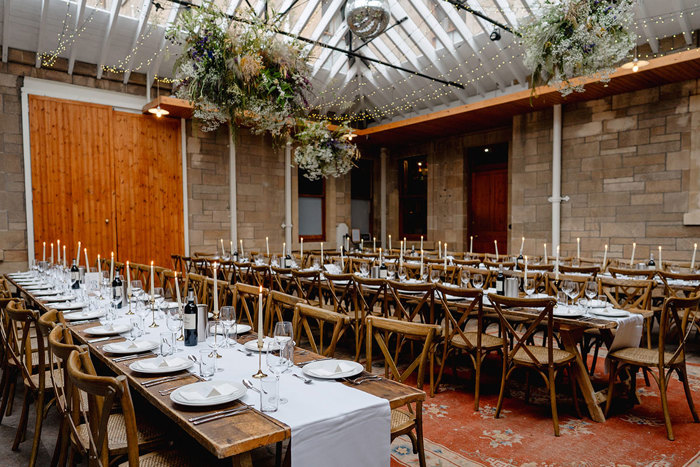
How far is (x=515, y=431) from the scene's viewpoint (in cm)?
314

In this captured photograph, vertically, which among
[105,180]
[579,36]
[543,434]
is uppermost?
[579,36]

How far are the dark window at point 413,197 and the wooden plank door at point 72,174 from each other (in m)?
7.49

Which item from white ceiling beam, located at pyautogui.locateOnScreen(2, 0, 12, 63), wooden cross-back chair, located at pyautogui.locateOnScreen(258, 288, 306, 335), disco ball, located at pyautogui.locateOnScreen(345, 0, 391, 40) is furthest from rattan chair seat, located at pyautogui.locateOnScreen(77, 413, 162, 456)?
white ceiling beam, located at pyautogui.locateOnScreen(2, 0, 12, 63)

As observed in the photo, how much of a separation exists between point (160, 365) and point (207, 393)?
496 mm

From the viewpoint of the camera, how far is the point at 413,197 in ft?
43.0

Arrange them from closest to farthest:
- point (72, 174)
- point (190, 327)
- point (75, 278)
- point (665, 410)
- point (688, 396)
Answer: point (190, 327) → point (665, 410) → point (688, 396) → point (75, 278) → point (72, 174)

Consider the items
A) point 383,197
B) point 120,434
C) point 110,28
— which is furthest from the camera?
point 383,197

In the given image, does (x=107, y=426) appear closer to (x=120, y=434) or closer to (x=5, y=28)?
(x=120, y=434)

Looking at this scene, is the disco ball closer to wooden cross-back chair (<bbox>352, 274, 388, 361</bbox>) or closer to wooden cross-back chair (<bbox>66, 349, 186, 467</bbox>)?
wooden cross-back chair (<bbox>352, 274, 388, 361</bbox>)

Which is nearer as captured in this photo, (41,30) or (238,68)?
(238,68)

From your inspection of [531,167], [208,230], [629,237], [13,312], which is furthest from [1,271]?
[629,237]

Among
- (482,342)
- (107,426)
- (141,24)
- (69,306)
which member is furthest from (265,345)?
(141,24)

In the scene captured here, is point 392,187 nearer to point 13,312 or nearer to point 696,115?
point 696,115

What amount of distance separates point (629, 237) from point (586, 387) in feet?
19.7
